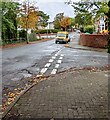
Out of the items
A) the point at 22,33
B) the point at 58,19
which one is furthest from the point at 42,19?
the point at 22,33

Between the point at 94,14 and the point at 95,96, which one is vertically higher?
the point at 94,14

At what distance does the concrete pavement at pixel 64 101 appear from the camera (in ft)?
19.1

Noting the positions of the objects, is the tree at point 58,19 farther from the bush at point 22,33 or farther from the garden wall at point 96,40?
the garden wall at point 96,40

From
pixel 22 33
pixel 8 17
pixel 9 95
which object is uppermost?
pixel 8 17

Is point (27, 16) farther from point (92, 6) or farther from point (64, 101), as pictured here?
point (64, 101)

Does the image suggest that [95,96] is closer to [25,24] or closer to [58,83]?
[58,83]

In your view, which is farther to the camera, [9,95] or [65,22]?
[65,22]

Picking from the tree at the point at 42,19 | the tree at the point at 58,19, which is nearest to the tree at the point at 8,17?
the tree at the point at 42,19

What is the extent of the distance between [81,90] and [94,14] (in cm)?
748

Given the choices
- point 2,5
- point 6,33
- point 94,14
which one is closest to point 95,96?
point 94,14

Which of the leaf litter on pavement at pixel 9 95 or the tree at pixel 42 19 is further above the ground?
the tree at pixel 42 19

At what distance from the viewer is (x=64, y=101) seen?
6910 mm

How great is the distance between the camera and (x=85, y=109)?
6160mm

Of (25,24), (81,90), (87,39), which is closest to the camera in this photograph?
(81,90)
